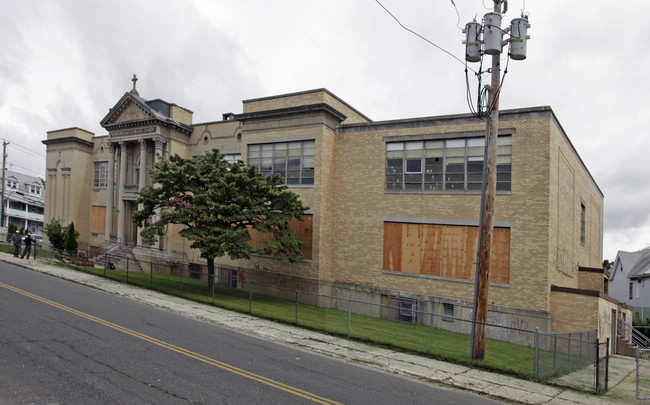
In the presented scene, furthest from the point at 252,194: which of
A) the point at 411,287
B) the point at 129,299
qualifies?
the point at 411,287

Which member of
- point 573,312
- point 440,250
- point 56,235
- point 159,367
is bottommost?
point 573,312

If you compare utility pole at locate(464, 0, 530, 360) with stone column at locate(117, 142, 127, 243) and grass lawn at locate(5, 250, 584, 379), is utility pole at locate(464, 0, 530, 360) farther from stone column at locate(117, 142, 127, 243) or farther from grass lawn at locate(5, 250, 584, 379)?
stone column at locate(117, 142, 127, 243)

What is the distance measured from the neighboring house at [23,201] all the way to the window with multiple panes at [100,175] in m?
42.2

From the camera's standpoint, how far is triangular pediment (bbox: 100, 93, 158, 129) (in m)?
36.0

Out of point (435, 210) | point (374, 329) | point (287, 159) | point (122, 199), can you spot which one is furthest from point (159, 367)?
point (122, 199)

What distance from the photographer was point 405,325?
22203 millimetres

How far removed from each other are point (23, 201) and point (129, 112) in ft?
182

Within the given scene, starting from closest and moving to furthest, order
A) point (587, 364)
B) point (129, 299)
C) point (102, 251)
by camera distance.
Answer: point (587, 364) → point (129, 299) → point (102, 251)

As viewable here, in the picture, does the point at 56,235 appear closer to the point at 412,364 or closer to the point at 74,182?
the point at 74,182

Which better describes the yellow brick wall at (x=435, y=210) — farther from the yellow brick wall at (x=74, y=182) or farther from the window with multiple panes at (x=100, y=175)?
the yellow brick wall at (x=74, y=182)

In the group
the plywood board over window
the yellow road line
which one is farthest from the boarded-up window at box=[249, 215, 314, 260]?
the yellow road line

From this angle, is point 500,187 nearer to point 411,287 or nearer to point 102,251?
point 411,287

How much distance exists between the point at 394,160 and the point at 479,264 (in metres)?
11.8

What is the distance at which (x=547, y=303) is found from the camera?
67.8 ft
